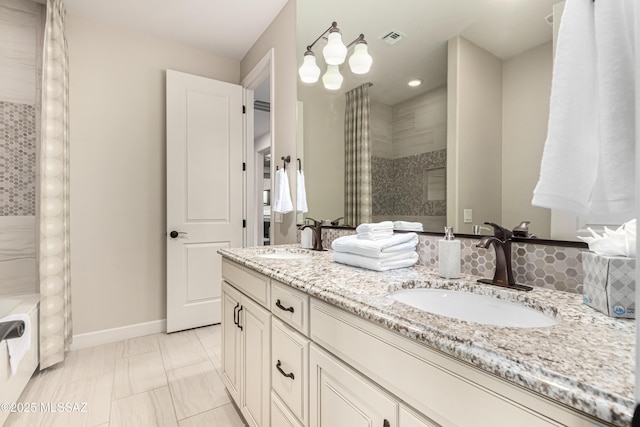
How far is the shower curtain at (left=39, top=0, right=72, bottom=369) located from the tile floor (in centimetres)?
23

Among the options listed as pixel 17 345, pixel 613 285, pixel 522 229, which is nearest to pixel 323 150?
pixel 522 229

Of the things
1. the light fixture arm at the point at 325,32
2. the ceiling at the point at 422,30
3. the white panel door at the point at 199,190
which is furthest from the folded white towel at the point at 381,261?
the white panel door at the point at 199,190

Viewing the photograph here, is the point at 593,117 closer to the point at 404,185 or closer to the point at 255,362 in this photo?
the point at 404,185

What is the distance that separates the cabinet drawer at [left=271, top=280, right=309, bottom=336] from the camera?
0.98 metres

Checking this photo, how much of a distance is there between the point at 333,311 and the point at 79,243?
2.48m

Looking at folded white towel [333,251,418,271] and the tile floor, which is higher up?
folded white towel [333,251,418,271]

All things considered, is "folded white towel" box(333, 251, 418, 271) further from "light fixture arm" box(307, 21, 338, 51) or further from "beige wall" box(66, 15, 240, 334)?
"beige wall" box(66, 15, 240, 334)

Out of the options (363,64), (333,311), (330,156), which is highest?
(363,64)

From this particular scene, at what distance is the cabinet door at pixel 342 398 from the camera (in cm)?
68

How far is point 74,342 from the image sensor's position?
2.39 meters

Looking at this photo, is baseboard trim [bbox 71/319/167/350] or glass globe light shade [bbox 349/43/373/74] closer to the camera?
glass globe light shade [bbox 349/43/373/74]

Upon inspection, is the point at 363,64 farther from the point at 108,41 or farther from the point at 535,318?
the point at 108,41

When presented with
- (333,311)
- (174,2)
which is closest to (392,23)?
(333,311)

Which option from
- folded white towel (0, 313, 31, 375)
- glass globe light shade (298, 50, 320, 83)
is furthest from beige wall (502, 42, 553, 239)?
folded white towel (0, 313, 31, 375)
